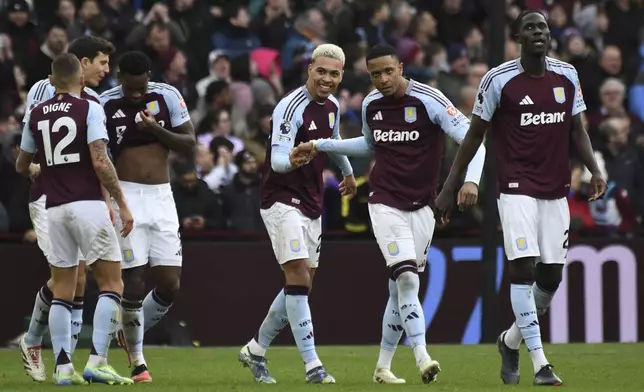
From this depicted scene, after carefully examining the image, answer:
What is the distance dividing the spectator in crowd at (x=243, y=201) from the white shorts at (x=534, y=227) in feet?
20.1

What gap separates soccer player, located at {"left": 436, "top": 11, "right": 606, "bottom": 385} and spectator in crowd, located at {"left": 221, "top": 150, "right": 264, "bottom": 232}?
6.07 meters

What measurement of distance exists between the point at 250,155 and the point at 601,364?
5337 mm

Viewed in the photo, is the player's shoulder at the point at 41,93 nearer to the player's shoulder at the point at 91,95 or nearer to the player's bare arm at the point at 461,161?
the player's shoulder at the point at 91,95

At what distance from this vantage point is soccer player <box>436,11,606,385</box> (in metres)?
11.0

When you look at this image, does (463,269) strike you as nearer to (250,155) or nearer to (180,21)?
(250,155)

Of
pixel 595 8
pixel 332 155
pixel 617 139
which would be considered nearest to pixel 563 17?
pixel 595 8

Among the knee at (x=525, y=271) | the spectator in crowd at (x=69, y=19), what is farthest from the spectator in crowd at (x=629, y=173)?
the knee at (x=525, y=271)

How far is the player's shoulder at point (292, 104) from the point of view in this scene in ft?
38.1

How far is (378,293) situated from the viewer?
16.9 m

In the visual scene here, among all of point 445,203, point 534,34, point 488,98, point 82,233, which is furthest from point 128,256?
point 534,34

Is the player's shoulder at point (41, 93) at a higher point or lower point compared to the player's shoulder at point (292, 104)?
higher

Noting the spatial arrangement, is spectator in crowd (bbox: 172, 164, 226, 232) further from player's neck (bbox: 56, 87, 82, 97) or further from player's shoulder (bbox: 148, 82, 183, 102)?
player's neck (bbox: 56, 87, 82, 97)

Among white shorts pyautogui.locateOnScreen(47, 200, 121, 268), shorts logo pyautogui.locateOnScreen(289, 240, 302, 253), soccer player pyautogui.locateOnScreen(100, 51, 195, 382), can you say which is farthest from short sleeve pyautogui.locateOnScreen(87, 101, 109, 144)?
shorts logo pyautogui.locateOnScreen(289, 240, 302, 253)

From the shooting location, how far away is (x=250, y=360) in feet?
39.1
